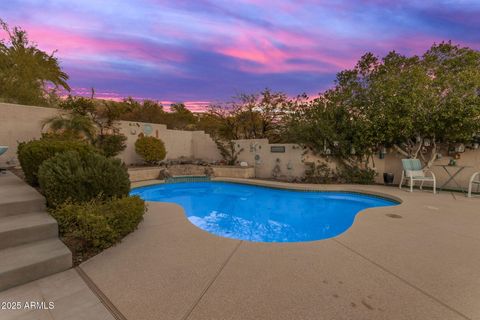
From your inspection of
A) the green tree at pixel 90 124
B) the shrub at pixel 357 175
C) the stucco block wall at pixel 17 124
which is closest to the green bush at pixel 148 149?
the green tree at pixel 90 124

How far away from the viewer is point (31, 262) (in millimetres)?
2355

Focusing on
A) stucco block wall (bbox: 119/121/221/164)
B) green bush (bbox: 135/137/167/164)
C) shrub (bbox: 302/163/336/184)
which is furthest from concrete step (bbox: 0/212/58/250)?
shrub (bbox: 302/163/336/184)

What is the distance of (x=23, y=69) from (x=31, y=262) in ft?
44.6

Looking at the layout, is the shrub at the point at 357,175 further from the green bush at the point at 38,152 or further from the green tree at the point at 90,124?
the green tree at the point at 90,124

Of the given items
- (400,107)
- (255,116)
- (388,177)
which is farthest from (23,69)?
(388,177)

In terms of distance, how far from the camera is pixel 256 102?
1466cm

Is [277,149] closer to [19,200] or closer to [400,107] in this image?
[400,107]

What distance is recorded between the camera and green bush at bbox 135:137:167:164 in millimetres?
11016

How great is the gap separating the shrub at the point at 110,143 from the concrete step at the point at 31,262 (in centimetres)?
764

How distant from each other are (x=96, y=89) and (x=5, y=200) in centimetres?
1391

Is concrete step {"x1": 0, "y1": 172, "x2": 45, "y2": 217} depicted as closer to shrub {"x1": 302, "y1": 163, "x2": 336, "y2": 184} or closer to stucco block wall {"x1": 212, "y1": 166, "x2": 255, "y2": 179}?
stucco block wall {"x1": 212, "y1": 166, "x2": 255, "y2": 179}

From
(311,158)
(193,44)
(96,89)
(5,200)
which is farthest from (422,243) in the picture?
(96,89)

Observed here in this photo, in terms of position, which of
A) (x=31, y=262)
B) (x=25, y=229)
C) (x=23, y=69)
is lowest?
(x=31, y=262)

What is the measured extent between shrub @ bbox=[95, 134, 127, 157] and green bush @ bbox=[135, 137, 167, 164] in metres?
0.94
